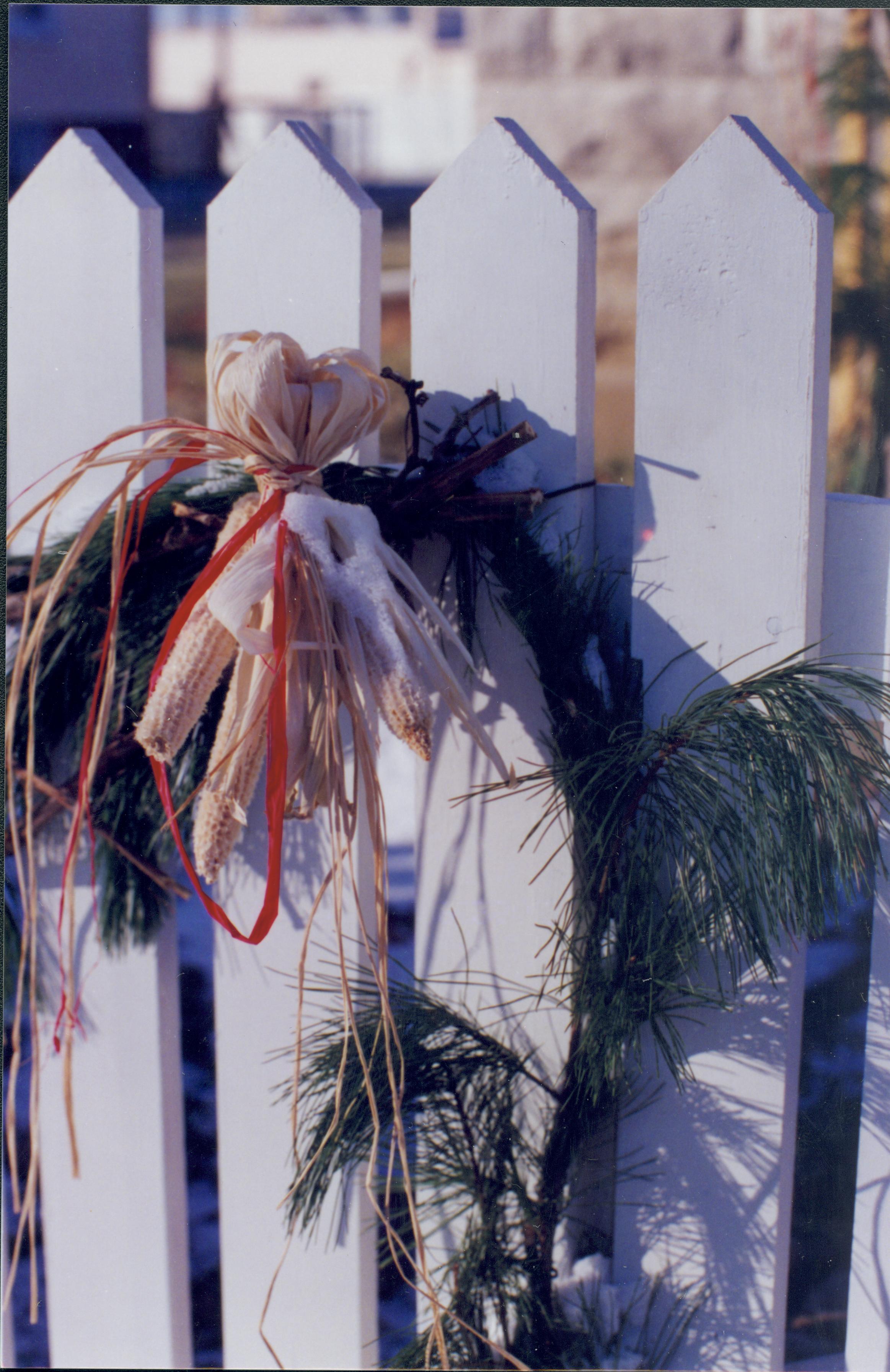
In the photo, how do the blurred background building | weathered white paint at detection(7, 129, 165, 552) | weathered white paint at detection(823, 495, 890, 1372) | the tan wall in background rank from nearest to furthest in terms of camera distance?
weathered white paint at detection(823, 495, 890, 1372), weathered white paint at detection(7, 129, 165, 552), the blurred background building, the tan wall in background

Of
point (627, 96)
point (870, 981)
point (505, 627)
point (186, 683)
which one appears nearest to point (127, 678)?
point (186, 683)

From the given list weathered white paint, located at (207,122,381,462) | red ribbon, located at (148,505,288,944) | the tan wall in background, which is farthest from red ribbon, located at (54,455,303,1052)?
the tan wall in background

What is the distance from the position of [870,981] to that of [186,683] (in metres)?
0.53

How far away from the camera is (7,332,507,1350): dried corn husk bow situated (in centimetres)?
59

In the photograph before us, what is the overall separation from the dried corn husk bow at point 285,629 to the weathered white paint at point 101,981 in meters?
0.21

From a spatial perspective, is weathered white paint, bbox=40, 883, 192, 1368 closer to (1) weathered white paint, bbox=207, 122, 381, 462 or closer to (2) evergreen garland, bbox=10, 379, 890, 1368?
(2) evergreen garland, bbox=10, 379, 890, 1368

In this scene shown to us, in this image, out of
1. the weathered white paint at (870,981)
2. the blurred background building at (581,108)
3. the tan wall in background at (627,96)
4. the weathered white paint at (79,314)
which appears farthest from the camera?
the tan wall in background at (627,96)

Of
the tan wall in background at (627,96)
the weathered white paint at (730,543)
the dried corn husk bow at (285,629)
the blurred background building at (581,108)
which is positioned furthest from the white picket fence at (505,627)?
the tan wall in background at (627,96)

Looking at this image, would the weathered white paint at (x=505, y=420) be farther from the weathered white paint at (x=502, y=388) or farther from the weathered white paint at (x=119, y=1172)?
the weathered white paint at (x=119, y=1172)

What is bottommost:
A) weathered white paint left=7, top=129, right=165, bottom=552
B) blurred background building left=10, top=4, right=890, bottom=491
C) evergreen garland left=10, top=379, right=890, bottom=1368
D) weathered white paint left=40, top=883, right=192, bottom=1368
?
weathered white paint left=40, top=883, right=192, bottom=1368

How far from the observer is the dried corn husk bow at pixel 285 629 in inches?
23.1

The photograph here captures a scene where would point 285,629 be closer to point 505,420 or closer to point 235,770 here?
point 235,770

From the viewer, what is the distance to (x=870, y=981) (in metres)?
0.72

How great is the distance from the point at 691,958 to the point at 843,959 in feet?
0.68
